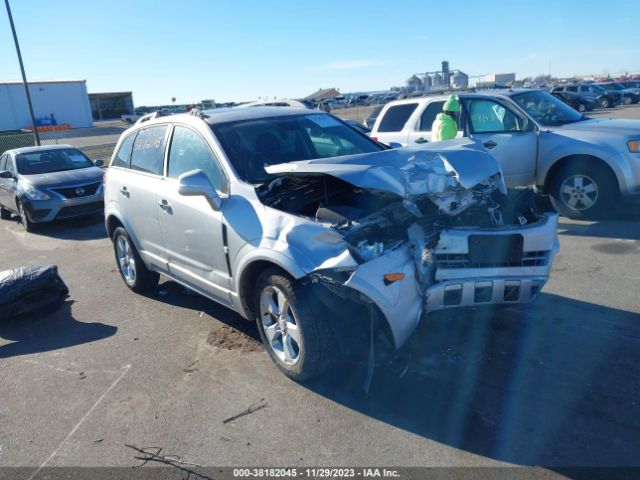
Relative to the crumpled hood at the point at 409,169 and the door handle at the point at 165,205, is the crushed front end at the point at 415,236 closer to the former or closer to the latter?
the crumpled hood at the point at 409,169

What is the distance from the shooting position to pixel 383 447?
10.1 ft

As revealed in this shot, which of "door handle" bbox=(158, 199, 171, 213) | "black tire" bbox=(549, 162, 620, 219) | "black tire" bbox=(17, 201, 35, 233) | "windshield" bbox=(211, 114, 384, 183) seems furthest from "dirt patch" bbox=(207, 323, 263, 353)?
A: "black tire" bbox=(17, 201, 35, 233)

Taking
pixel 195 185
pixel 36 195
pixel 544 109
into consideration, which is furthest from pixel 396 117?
pixel 36 195

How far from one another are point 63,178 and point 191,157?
23.1ft

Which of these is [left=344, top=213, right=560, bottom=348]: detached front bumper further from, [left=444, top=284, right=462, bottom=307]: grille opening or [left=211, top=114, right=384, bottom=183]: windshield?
[left=211, top=114, right=384, bottom=183]: windshield

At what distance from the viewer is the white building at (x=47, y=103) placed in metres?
54.2

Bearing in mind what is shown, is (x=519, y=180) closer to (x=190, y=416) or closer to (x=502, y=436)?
(x=502, y=436)

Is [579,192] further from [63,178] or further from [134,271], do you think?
[63,178]

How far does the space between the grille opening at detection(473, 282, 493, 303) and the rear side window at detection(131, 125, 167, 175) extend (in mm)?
3089

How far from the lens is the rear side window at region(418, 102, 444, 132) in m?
8.63

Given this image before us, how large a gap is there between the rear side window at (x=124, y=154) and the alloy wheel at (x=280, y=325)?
109 inches

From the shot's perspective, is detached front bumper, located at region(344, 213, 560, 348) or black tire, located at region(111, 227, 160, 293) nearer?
detached front bumper, located at region(344, 213, 560, 348)

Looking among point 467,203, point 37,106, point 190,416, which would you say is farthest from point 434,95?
point 37,106

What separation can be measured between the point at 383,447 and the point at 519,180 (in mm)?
5967
